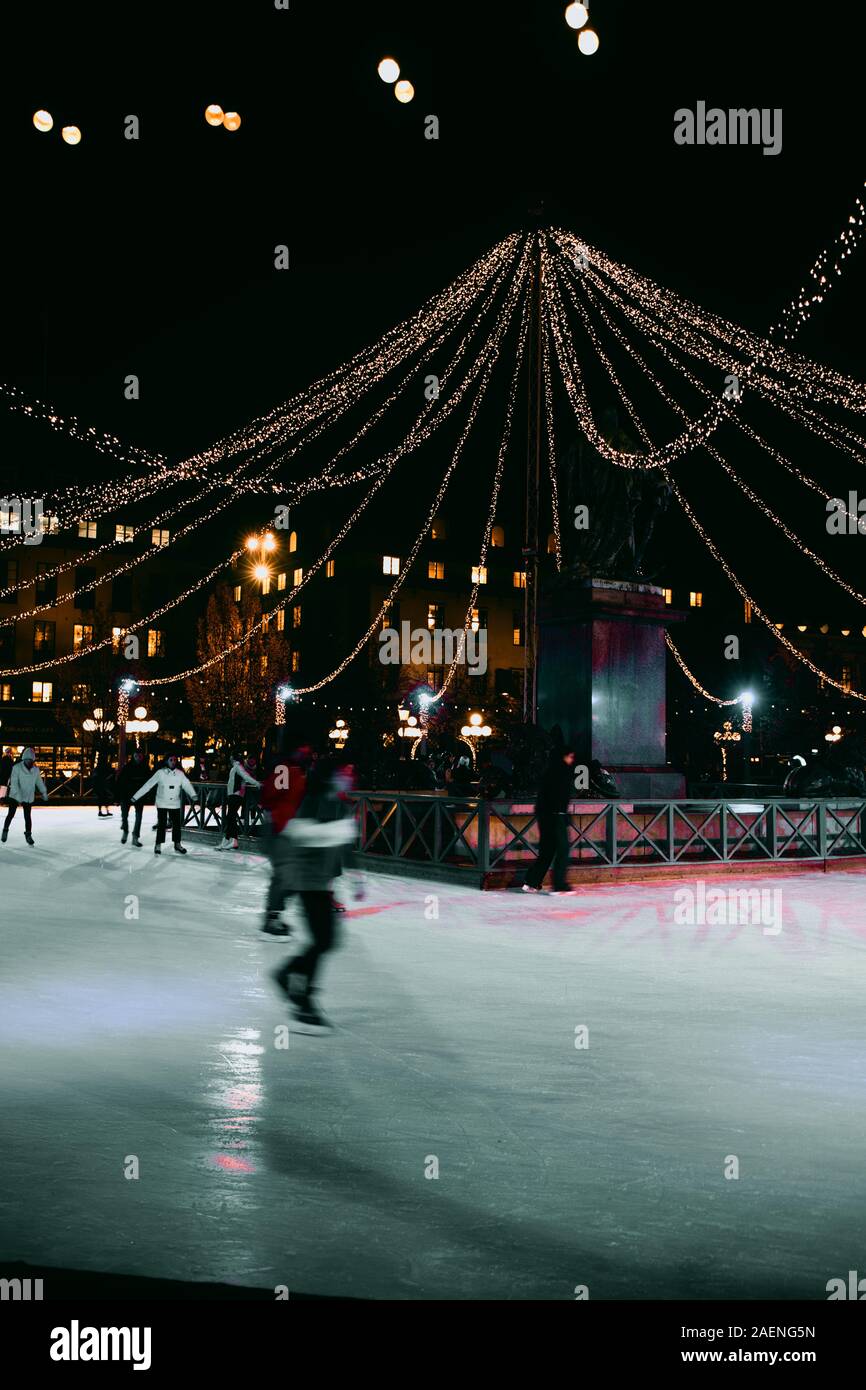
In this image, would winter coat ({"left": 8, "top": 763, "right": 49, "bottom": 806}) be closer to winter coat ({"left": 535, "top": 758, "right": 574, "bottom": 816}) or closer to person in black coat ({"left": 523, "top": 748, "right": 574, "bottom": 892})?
person in black coat ({"left": 523, "top": 748, "right": 574, "bottom": 892})

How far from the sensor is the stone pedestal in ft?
56.1

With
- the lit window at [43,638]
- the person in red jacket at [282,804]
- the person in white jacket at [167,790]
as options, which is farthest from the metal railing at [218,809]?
the lit window at [43,638]

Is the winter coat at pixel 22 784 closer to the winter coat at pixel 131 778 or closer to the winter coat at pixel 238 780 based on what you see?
the winter coat at pixel 131 778

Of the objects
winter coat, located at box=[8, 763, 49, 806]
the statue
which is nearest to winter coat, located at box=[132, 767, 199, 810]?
winter coat, located at box=[8, 763, 49, 806]

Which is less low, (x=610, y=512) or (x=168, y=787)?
(x=610, y=512)

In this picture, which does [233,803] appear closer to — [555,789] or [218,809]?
[218,809]

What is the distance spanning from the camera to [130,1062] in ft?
20.2

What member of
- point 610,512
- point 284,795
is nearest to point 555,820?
point 610,512

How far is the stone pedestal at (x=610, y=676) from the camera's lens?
1711 centimetres

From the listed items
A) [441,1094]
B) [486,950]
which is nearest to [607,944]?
[486,950]

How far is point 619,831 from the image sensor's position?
54.1 feet

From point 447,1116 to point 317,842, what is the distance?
238 centimetres

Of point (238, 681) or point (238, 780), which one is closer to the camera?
point (238, 780)
